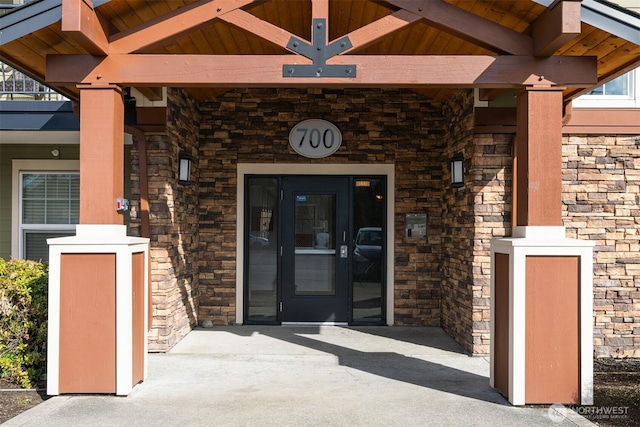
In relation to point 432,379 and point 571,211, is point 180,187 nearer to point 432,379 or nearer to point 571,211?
point 432,379

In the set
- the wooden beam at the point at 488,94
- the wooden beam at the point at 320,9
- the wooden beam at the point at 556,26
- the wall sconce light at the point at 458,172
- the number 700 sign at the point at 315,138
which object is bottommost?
the wall sconce light at the point at 458,172

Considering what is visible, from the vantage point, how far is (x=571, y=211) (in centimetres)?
637

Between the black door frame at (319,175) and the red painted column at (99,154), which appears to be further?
the black door frame at (319,175)

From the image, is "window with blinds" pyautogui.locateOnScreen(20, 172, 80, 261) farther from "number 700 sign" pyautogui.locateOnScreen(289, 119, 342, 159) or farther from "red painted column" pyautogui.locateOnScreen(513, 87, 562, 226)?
"red painted column" pyautogui.locateOnScreen(513, 87, 562, 226)

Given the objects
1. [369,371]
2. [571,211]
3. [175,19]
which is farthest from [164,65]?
[571,211]

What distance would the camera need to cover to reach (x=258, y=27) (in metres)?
4.55

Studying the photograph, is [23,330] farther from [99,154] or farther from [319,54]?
[319,54]

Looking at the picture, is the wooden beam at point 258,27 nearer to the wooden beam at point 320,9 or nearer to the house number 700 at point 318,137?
the wooden beam at point 320,9

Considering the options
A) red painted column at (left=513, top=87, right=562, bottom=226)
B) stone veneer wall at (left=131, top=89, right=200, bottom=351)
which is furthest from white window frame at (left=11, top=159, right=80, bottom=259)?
red painted column at (left=513, top=87, right=562, bottom=226)

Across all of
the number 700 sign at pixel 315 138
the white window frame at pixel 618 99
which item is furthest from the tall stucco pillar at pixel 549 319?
the number 700 sign at pixel 315 138

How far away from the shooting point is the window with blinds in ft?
24.6

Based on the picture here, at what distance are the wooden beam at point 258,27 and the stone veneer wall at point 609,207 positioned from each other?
12.2ft

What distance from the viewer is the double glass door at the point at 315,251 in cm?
767

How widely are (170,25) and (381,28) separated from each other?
1.75m
